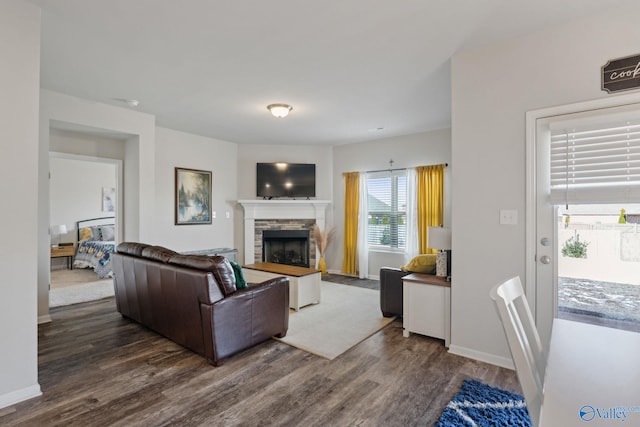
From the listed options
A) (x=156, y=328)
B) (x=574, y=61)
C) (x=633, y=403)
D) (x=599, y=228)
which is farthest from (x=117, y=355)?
(x=574, y=61)

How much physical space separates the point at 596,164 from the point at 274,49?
8.58 ft

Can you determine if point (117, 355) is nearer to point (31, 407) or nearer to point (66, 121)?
point (31, 407)

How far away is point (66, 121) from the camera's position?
395 centimetres

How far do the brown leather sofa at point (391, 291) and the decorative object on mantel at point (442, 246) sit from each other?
40 centimetres

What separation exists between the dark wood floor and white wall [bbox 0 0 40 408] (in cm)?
29

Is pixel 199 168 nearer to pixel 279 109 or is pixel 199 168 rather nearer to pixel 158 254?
pixel 279 109

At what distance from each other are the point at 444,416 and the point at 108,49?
3757 millimetres

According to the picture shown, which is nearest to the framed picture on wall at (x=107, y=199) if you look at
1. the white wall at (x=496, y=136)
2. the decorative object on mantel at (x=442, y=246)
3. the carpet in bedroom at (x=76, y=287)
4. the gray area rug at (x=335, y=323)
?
the carpet in bedroom at (x=76, y=287)

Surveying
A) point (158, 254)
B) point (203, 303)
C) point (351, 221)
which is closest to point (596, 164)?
point (203, 303)

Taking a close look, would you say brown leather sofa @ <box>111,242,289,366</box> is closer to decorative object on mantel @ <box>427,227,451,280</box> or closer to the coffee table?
the coffee table

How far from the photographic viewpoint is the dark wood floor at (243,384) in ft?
6.62

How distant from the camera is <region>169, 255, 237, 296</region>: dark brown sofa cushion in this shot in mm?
2707

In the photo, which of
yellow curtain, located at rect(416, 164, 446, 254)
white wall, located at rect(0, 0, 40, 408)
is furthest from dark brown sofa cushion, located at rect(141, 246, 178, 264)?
yellow curtain, located at rect(416, 164, 446, 254)

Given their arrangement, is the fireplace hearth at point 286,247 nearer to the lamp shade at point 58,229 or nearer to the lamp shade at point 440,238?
the lamp shade at point 440,238
